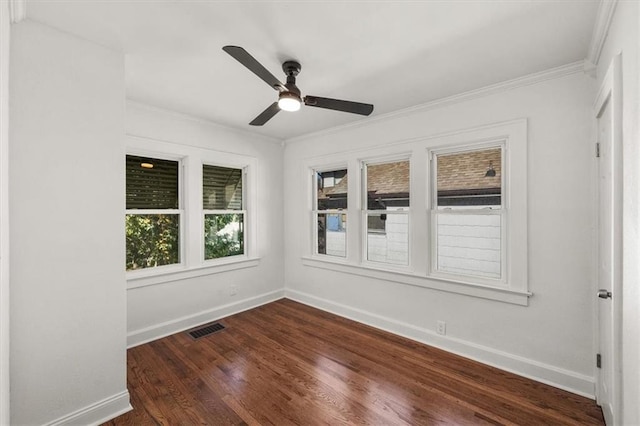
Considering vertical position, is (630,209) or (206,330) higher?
(630,209)

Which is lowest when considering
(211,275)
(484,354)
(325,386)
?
(325,386)

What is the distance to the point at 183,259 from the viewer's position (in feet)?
11.5

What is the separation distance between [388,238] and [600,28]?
8.19 ft

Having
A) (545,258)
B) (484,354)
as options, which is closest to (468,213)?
(545,258)

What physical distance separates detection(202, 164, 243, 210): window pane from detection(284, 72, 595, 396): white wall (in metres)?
2.58

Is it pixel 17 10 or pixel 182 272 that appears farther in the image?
pixel 182 272

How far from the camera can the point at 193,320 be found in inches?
137

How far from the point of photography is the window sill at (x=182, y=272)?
3043 millimetres

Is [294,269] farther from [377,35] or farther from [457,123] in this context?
[377,35]

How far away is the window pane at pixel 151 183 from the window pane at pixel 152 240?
15 centimetres

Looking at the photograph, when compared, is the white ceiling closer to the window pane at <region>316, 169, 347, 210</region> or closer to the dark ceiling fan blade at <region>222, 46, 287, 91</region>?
the dark ceiling fan blade at <region>222, 46, 287, 91</region>

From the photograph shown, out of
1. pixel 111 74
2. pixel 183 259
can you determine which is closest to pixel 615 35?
pixel 111 74

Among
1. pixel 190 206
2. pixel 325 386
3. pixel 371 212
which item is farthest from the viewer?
pixel 371 212

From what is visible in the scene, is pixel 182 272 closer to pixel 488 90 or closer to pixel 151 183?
pixel 151 183
